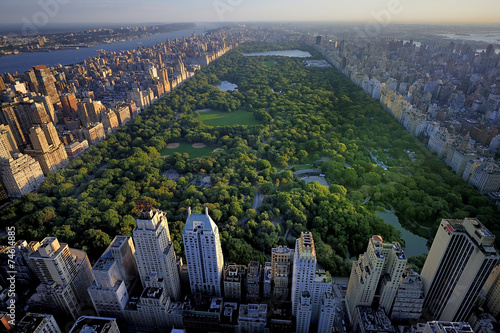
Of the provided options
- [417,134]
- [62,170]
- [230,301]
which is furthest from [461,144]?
[62,170]

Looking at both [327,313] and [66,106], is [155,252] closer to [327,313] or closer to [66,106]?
[327,313]

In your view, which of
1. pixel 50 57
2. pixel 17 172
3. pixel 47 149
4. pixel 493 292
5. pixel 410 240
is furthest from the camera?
pixel 50 57

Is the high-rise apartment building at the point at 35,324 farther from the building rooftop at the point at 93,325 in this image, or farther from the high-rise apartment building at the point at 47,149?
the high-rise apartment building at the point at 47,149

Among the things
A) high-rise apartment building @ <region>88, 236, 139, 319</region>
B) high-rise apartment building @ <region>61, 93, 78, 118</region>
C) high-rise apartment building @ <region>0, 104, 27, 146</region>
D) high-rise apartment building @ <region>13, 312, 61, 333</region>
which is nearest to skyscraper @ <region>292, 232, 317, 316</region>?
high-rise apartment building @ <region>88, 236, 139, 319</region>

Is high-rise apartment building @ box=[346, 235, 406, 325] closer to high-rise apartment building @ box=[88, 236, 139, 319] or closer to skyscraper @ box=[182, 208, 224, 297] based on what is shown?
skyscraper @ box=[182, 208, 224, 297]

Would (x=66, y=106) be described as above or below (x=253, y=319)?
above

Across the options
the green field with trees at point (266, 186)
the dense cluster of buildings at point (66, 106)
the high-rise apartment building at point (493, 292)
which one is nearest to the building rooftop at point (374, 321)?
the green field with trees at point (266, 186)

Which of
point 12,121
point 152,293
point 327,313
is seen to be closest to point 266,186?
point 327,313

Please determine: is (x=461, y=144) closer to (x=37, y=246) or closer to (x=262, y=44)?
(x=37, y=246)
